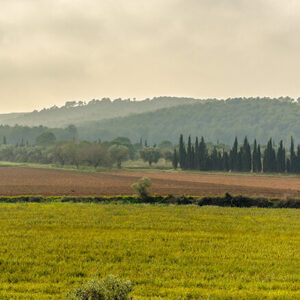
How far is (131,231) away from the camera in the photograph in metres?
28.8

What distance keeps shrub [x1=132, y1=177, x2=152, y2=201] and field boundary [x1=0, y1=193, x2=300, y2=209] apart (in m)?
0.49

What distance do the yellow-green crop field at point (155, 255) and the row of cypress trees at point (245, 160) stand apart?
100281 mm

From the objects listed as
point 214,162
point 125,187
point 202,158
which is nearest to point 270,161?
point 214,162

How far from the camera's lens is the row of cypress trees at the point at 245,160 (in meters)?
131

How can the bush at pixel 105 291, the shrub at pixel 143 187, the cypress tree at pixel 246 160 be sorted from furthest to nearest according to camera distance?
the cypress tree at pixel 246 160 < the shrub at pixel 143 187 < the bush at pixel 105 291

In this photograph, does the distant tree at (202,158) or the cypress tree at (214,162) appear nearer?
the cypress tree at (214,162)

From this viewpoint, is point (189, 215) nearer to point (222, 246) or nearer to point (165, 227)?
point (165, 227)

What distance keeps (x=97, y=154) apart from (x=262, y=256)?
11899cm

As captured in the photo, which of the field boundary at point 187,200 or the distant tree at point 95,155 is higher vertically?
the distant tree at point 95,155

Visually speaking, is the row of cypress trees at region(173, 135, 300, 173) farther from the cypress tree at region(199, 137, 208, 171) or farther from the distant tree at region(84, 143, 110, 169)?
the distant tree at region(84, 143, 110, 169)

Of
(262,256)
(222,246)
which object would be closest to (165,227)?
(222,246)

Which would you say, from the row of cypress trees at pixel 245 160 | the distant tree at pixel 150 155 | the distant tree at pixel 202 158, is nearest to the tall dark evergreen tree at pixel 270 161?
the row of cypress trees at pixel 245 160

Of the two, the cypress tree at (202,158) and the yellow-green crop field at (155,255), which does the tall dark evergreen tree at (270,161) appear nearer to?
the cypress tree at (202,158)

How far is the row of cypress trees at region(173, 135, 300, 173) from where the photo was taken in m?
131
